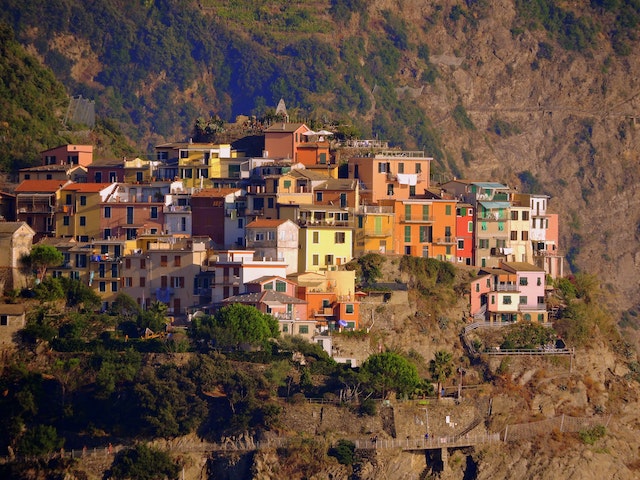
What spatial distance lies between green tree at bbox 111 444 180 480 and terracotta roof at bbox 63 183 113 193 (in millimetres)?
17095

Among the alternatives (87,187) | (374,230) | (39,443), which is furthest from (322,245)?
(39,443)

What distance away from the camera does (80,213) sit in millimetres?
106188

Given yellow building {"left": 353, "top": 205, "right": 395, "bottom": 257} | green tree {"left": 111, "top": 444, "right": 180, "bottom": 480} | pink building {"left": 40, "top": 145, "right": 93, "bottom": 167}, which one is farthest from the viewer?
pink building {"left": 40, "top": 145, "right": 93, "bottom": 167}

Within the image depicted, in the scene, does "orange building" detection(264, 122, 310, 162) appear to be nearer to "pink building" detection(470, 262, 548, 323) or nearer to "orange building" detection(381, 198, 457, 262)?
"orange building" detection(381, 198, 457, 262)

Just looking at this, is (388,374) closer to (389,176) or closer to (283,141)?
(389,176)

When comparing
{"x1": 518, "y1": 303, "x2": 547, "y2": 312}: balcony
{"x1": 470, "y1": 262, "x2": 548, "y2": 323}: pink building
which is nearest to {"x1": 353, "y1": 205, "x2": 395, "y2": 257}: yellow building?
{"x1": 470, "y1": 262, "x2": 548, "y2": 323}: pink building

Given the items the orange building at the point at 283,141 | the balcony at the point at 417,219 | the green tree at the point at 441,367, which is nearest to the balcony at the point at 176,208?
the orange building at the point at 283,141

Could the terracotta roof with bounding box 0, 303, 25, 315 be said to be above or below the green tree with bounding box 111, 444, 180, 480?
above

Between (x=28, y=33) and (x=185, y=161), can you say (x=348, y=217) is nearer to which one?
(x=185, y=161)

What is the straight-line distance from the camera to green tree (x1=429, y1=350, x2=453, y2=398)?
9831cm

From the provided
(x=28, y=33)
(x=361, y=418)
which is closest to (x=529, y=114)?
(x=28, y=33)

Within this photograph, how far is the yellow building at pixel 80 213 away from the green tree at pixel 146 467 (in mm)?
15493

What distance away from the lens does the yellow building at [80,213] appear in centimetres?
10581

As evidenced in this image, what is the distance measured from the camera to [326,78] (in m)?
162
